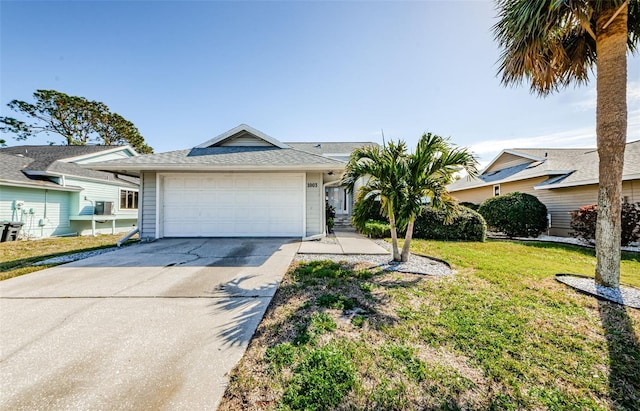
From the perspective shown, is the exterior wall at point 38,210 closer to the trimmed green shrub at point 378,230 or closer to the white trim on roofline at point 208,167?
the white trim on roofline at point 208,167

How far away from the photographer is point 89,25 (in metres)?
8.30

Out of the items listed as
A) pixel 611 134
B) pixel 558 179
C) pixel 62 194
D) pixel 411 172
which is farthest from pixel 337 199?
pixel 62 194

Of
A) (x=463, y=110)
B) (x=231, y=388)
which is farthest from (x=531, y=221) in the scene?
(x=231, y=388)

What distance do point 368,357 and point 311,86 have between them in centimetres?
1054

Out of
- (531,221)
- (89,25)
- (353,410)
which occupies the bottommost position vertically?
(353,410)

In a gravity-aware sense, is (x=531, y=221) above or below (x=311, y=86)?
below

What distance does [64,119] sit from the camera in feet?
76.2

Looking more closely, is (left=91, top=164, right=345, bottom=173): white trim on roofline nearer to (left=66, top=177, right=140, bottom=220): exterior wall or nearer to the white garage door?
the white garage door

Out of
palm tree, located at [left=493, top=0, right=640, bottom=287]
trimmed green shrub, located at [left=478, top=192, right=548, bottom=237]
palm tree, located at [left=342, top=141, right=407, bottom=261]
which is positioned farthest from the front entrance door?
palm tree, located at [left=493, top=0, right=640, bottom=287]

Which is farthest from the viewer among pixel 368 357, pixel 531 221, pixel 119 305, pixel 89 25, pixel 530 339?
pixel 531 221

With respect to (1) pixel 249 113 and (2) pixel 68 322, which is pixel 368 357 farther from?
(1) pixel 249 113

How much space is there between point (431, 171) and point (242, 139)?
7976 millimetres

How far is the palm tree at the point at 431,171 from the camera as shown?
5.03 metres

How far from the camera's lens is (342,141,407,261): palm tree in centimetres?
512
